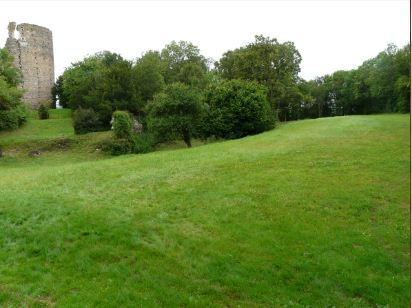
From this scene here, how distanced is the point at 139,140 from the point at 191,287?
94.1 ft

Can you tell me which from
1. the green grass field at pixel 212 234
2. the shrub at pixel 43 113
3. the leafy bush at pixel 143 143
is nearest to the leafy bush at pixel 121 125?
the leafy bush at pixel 143 143

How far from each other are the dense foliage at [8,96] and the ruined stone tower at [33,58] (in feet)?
47.0

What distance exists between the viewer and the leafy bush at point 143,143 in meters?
36.8

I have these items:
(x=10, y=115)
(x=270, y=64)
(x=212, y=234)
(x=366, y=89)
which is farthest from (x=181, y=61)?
(x=212, y=234)

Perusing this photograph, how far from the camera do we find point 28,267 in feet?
35.7

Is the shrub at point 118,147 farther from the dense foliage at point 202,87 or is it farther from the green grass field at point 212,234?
the green grass field at point 212,234

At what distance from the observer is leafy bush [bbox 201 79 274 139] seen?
39.1 metres

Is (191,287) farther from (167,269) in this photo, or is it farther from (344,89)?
(344,89)

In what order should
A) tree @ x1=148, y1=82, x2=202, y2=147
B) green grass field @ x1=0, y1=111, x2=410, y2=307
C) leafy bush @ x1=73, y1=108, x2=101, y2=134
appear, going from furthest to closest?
leafy bush @ x1=73, y1=108, x2=101, y2=134 < tree @ x1=148, y1=82, x2=202, y2=147 < green grass field @ x1=0, y1=111, x2=410, y2=307

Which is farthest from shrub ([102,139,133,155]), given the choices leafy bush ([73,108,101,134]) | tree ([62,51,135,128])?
tree ([62,51,135,128])

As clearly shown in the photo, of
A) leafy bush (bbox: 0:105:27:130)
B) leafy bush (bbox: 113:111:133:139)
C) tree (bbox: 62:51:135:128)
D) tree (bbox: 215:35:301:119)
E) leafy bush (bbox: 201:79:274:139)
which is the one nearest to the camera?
leafy bush (bbox: 0:105:27:130)

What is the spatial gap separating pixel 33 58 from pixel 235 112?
32374 mm

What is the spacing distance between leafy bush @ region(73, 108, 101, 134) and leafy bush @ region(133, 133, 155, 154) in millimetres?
7250

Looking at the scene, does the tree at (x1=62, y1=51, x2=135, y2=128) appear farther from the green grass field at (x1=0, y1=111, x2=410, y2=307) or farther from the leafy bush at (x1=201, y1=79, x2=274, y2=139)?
the green grass field at (x1=0, y1=111, x2=410, y2=307)
